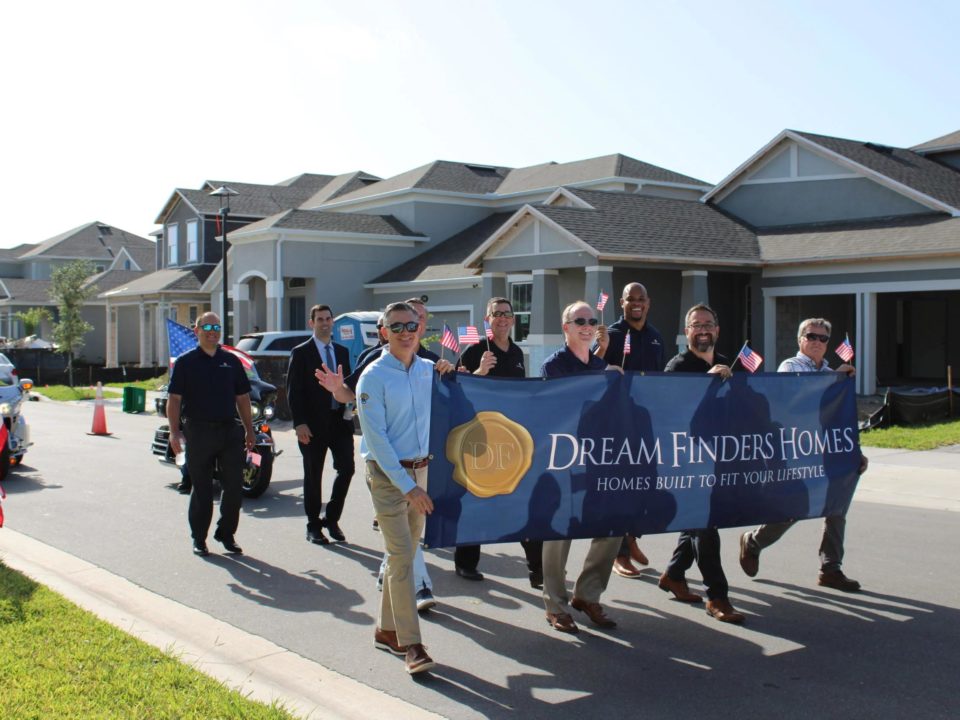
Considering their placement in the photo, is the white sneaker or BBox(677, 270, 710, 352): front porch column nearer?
the white sneaker

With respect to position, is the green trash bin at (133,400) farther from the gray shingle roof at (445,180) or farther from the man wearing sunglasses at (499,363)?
the man wearing sunglasses at (499,363)

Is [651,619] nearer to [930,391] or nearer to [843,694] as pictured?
[843,694]

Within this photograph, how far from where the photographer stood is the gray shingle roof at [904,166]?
23.7 m

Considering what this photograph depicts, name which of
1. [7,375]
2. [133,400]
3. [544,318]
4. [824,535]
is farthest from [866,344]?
[133,400]

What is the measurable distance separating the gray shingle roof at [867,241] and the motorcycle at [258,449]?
14.6m

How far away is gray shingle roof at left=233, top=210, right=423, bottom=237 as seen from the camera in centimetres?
3396

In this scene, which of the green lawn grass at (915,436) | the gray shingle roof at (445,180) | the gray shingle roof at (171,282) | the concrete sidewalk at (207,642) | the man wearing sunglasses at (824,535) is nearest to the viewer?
A: the concrete sidewalk at (207,642)

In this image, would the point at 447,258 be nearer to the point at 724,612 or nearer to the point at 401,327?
the point at 724,612

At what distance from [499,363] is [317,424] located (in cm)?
229

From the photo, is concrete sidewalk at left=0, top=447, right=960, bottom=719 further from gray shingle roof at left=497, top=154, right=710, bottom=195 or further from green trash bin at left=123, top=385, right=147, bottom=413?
gray shingle roof at left=497, top=154, right=710, bottom=195

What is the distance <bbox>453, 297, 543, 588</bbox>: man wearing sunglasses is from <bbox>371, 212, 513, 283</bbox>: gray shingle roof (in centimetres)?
2294

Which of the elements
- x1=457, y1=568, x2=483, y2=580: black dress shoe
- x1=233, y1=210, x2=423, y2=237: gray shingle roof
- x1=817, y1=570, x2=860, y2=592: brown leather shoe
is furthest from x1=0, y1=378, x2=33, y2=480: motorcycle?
x1=233, y1=210, x2=423, y2=237: gray shingle roof

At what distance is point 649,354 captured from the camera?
7918mm

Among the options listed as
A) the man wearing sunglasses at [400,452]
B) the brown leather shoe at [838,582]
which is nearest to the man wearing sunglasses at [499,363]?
the man wearing sunglasses at [400,452]
